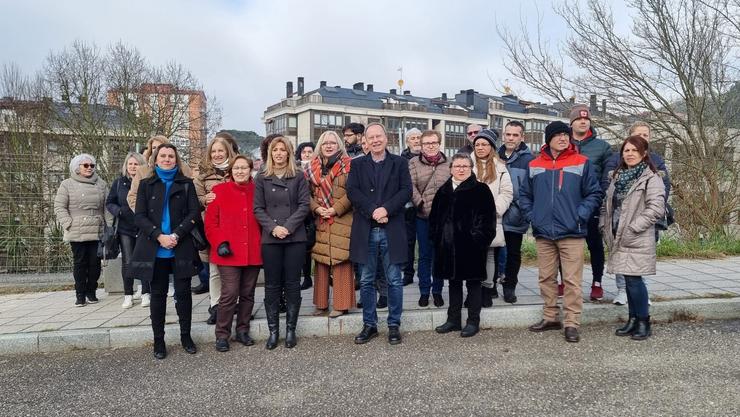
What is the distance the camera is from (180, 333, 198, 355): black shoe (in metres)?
4.53

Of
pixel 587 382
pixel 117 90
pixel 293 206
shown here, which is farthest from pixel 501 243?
pixel 117 90

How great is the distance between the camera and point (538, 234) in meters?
4.73

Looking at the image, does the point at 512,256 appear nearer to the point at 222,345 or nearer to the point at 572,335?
the point at 572,335

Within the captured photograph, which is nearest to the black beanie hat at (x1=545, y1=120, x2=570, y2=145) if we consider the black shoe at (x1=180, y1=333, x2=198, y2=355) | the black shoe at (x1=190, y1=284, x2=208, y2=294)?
the black shoe at (x1=180, y1=333, x2=198, y2=355)

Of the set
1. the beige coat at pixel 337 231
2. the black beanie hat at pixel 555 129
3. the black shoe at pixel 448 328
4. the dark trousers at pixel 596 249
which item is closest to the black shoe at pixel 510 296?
the black shoe at pixel 448 328

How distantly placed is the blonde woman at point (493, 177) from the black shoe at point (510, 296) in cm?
46

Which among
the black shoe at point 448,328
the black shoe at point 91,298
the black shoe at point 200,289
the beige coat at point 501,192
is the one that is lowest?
the black shoe at point 448,328

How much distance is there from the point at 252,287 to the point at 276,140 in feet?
4.95

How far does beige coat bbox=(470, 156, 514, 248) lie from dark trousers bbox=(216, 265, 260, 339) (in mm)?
2563

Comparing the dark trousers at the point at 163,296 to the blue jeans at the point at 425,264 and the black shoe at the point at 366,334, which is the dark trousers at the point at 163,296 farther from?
the blue jeans at the point at 425,264

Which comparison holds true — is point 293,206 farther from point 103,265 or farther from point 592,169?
point 103,265

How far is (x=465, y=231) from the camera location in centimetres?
459

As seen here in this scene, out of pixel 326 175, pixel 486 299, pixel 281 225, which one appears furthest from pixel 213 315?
pixel 486 299

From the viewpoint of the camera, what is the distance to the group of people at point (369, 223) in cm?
445
